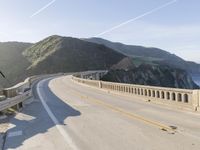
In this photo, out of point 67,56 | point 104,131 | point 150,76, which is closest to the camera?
point 104,131

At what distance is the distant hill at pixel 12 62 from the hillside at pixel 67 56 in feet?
12.5

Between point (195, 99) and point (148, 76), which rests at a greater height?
point (195, 99)

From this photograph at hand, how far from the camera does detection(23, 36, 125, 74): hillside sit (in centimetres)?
14619

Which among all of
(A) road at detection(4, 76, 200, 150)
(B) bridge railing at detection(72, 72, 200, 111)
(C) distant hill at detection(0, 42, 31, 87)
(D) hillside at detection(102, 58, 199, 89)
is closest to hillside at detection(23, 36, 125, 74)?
(C) distant hill at detection(0, 42, 31, 87)

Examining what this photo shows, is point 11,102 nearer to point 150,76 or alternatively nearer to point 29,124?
point 29,124

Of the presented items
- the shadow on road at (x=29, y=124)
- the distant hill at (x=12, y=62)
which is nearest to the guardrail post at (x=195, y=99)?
the shadow on road at (x=29, y=124)

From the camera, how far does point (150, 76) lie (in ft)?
427

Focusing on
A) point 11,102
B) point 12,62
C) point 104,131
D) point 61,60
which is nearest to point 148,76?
point 61,60

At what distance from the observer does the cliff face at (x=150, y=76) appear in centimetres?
10351

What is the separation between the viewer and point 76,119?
13320 millimetres

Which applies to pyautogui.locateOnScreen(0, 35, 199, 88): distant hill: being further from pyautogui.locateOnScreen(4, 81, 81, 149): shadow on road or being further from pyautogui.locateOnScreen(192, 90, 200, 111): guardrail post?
pyautogui.locateOnScreen(4, 81, 81, 149): shadow on road

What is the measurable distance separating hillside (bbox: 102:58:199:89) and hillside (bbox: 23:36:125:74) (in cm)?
1274

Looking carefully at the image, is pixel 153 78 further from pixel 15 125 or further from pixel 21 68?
pixel 15 125

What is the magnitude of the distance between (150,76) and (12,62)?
69120 millimetres
